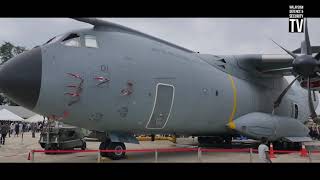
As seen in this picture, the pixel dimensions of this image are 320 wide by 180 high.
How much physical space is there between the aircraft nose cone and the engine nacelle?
30.9ft

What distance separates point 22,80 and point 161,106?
5.06m

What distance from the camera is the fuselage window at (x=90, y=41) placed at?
12.6 metres

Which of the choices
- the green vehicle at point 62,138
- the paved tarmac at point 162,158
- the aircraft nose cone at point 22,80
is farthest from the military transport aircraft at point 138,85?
the green vehicle at point 62,138

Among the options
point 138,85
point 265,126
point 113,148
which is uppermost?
point 138,85

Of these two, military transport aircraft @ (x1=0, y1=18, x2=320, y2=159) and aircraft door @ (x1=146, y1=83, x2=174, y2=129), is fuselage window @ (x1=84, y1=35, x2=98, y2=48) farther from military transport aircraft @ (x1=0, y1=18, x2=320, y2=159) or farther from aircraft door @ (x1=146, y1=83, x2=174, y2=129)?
aircraft door @ (x1=146, y1=83, x2=174, y2=129)

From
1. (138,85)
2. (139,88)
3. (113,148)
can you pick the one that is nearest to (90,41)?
(138,85)

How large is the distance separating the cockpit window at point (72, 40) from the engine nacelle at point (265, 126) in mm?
8316

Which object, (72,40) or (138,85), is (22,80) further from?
(138,85)

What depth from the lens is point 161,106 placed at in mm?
13727

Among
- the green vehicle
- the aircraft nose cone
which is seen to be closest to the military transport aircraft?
the aircraft nose cone
